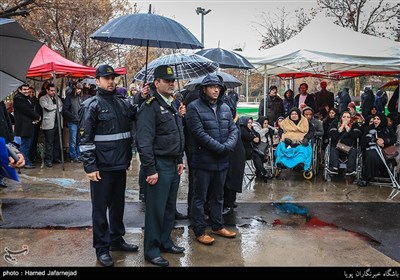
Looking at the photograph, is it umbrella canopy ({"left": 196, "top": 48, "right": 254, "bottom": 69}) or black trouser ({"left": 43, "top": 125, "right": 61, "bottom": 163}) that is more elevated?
umbrella canopy ({"left": 196, "top": 48, "right": 254, "bottom": 69})

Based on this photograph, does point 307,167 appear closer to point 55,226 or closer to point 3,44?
point 55,226

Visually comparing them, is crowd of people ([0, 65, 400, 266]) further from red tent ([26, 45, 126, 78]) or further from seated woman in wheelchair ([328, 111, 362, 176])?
red tent ([26, 45, 126, 78])

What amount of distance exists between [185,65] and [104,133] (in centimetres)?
199

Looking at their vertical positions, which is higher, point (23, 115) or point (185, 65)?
point (185, 65)

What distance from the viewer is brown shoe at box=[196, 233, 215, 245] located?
454cm

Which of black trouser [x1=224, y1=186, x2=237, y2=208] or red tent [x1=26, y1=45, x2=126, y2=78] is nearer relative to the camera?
black trouser [x1=224, y1=186, x2=237, y2=208]

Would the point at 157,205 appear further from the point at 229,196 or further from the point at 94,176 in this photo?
the point at 229,196

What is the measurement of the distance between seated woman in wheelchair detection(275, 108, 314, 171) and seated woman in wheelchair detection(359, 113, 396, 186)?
40.0 inches

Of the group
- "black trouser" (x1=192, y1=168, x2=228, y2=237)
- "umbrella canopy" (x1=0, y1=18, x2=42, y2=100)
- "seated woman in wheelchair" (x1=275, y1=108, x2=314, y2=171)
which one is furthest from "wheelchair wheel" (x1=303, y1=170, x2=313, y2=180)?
"umbrella canopy" (x1=0, y1=18, x2=42, y2=100)

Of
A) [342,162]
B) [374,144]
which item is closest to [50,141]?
[342,162]

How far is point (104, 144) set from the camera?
3.90 metres

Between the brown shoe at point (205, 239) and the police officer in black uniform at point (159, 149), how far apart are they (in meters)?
0.61

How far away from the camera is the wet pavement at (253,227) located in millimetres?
4172
